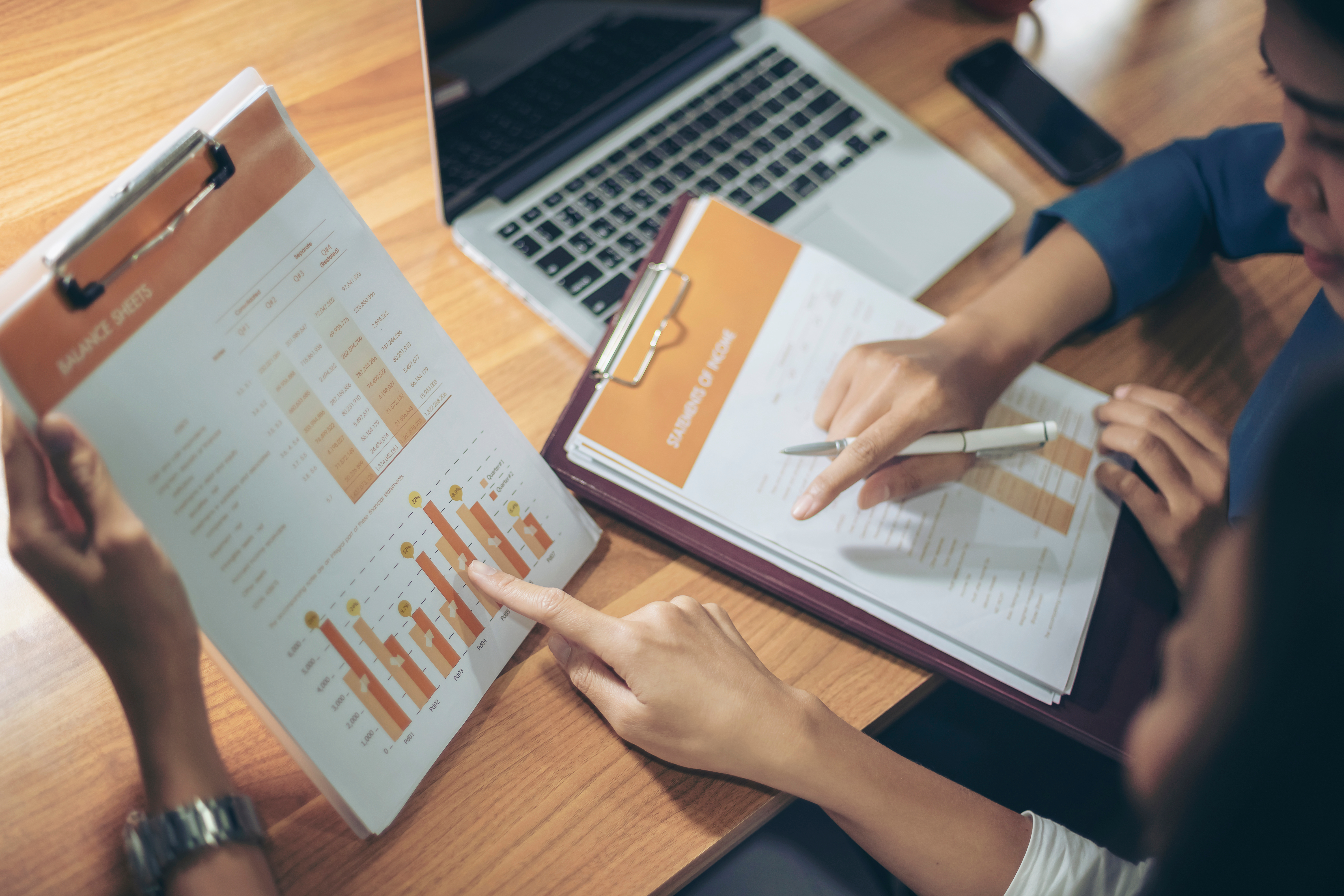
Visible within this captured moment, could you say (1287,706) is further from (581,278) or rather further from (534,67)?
(534,67)

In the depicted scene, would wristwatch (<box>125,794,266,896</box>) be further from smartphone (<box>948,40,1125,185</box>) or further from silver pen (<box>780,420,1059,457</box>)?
smartphone (<box>948,40,1125,185</box>)

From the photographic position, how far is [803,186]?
0.86 meters

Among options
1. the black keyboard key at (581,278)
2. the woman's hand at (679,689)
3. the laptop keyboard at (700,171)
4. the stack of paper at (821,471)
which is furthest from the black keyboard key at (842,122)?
the woman's hand at (679,689)

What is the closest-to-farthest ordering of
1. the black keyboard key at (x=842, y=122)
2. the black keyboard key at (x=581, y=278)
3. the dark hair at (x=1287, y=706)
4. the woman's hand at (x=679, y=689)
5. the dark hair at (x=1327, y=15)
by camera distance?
1. the dark hair at (x=1287, y=706)
2. the dark hair at (x=1327, y=15)
3. the woman's hand at (x=679, y=689)
4. the black keyboard key at (x=581, y=278)
5. the black keyboard key at (x=842, y=122)

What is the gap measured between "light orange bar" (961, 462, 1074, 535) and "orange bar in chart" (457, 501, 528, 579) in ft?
1.24

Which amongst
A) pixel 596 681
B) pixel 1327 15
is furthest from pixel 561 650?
pixel 1327 15

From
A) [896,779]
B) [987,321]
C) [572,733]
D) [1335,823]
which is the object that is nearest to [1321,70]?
[987,321]

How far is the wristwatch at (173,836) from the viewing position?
0.46 metres

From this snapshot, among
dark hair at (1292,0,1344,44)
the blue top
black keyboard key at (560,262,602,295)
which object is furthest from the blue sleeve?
black keyboard key at (560,262,602,295)

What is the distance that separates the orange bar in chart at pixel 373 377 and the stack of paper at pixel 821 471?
15 centimetres

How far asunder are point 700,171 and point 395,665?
578 millimetres

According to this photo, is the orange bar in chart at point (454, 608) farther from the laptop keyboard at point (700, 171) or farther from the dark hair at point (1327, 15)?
the dark hair at point (1327, 15)

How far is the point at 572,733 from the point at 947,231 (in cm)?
62

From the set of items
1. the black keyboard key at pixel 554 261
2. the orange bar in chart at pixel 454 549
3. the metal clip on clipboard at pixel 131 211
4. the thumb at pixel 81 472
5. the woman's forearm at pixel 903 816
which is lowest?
the woman's forearm at pixel 903 816
